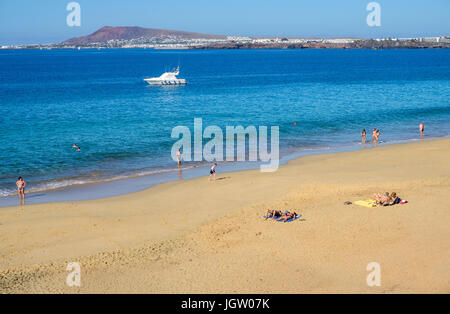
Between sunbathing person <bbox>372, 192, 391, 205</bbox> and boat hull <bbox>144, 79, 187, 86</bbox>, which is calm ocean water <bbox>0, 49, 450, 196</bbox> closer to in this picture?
boat hull <bbox>144, 79, 187, 86</bbox>

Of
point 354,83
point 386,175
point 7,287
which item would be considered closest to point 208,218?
point 7,287

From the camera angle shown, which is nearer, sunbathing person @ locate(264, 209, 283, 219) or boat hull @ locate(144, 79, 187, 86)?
sunbathing person @ locate(264, 209, 283, 219)

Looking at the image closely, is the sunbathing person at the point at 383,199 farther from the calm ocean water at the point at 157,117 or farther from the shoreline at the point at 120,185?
the calm ocean water at the point at 157,117

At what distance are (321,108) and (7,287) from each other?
45.3 metres

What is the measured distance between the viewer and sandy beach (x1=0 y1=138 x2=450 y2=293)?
46.2 feet

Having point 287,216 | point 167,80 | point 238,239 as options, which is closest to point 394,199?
point 287,216

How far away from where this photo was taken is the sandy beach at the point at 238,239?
14.1 metres

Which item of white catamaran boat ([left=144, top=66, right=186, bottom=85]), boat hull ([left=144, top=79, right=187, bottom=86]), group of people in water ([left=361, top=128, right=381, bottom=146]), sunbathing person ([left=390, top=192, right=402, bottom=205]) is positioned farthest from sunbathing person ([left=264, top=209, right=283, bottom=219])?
boat hull ([left=144, top=79, right=187, bottom=86])

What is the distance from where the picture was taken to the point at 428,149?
32.9 m

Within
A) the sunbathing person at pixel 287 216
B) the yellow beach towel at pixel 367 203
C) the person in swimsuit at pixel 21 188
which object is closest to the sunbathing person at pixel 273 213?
the sunbathing person at pixel 287 216

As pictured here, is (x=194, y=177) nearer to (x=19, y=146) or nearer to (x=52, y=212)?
(x=52, y=212)

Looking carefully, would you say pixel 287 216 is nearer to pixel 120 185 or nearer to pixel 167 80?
pixel 120 185

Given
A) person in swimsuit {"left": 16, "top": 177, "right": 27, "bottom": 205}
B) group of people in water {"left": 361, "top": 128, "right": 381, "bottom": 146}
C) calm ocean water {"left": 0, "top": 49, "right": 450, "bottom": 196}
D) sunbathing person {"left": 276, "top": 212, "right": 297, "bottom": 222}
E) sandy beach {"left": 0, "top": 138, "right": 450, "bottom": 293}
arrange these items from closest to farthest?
sandy beach {"left": 0, "top": 138, "right": 450, "bottom": 293} → sunbathing person {"left": 276, "top": 212, "right": 297, "bottom": 222} → person in swimsuit {"left": 16, "top": 177, "right": 27, "bottom": 205} → calm ocean water {"left": 0, "top": 49, "right": 450, "bottom": 196} → group of people in water {"left": 361, "top": 128, "right": 381, "bottom": 146}

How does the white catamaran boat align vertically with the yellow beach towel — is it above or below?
above
